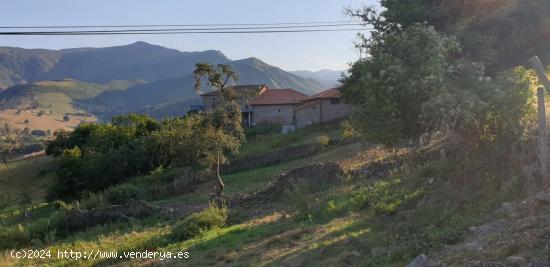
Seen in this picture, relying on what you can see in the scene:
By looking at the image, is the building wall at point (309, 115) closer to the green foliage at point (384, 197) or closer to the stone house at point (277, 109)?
the stone house at point (277, 109)

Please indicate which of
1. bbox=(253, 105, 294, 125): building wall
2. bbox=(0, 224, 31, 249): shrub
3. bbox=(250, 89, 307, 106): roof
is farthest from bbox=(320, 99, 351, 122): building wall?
bbox=(0, 224, 31, 249): shrub

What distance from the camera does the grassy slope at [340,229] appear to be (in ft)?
26.7

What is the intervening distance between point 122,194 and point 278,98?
117 feet

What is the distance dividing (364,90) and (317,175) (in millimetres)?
9214

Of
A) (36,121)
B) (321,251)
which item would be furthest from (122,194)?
(36,121)

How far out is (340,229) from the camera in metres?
10.6

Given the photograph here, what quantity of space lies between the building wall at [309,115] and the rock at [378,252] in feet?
135

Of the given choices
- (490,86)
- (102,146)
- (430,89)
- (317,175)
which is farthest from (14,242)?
(102,146)

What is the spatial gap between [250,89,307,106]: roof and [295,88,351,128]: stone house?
5.98m

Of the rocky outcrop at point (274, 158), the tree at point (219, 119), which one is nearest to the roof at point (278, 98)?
the rocky outcrop at point (274, 158)

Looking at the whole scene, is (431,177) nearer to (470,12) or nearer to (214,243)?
(214,243)

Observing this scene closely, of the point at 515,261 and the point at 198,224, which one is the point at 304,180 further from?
the point at 515,261

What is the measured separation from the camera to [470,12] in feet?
80.9

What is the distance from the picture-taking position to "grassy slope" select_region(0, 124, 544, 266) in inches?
320
